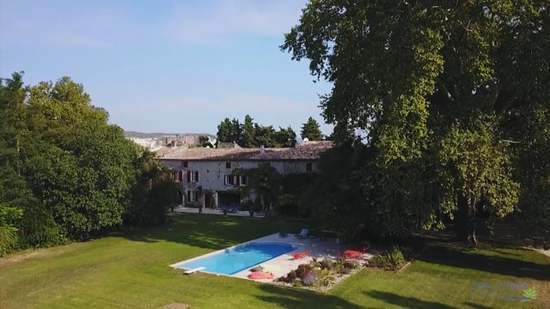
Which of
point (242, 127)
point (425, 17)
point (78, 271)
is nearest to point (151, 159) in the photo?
point (78, 271)

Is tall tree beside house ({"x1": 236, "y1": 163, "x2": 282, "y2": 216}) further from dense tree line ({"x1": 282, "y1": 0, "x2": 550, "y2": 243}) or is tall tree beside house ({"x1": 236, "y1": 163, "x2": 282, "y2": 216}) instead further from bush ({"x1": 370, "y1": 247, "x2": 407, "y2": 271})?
bush ({"x1": 370, "y1": 247, "x2": 407, "y2": 271})

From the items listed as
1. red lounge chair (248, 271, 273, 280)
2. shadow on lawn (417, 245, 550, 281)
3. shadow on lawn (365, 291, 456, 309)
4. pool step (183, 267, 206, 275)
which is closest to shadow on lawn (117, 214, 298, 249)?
pool step (183, 267, 206, 275)

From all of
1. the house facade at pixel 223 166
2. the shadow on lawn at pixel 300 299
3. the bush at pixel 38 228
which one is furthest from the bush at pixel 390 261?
the house facade at pixel 223 166

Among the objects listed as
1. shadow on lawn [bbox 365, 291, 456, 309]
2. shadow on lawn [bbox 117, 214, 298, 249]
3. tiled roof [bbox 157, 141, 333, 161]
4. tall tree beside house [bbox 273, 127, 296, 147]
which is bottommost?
shadow on lawn [bbox 365, 291, 456, 309]

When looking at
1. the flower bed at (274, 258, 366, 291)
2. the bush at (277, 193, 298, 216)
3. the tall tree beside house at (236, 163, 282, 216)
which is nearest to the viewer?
the flower bed at (274, 258, 366, 291)

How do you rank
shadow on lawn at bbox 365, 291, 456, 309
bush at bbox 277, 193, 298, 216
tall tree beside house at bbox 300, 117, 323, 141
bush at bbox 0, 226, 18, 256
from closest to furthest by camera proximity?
shadow on lawn at bbox 365, 291, 456, 309 < bush at bbox 0, 226, 18, 256 < bush at bbox 277, 193, 298, 216 < tall tree beside house at bbox 300, 117, 323, 141

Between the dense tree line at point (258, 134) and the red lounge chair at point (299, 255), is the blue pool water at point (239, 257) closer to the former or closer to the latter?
the red lounge chair at point (299, 255)

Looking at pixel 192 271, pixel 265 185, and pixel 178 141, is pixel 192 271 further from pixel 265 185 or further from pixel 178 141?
pixel 178 141
